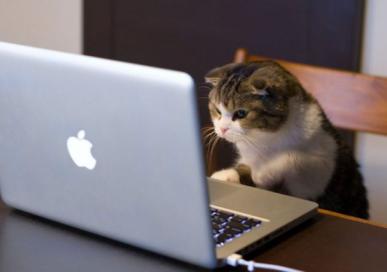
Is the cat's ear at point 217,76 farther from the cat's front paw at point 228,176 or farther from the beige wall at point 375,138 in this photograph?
the beige wall at point 375,138

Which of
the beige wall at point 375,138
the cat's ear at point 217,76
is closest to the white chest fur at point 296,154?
the cat's ear at point 217,76

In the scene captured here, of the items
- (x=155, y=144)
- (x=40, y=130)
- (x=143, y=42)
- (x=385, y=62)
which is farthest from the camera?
(x=143, y=42)

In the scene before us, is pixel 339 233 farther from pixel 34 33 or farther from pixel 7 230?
pixel 34 33

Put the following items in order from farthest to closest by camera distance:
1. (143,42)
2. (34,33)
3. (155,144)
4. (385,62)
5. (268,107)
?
(34,33)
(143,42)
(385,62)
(268,107)
(155,144)

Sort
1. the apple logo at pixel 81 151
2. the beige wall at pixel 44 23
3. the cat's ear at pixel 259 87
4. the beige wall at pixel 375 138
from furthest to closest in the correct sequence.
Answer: the beige wall at pixel 44 23 → the beige wall at pixel 375 138 → the cat's ear at pixel 259 87 → the apple logo at pixel 81 151

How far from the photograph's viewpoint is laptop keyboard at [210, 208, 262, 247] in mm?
1033

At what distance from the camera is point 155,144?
3.05 ft

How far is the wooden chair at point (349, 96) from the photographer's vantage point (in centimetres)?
162

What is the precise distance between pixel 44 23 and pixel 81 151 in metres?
1.97

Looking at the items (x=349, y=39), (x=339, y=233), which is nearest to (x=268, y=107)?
(x=339, y=233)

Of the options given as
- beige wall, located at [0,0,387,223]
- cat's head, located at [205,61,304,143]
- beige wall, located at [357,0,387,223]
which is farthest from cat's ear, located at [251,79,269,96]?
beige wall, located at [357,0,387,223]

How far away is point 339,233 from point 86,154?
40cm

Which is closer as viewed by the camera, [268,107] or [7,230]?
[7,230]

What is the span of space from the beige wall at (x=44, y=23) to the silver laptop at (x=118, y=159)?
5.56 ft
